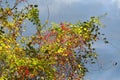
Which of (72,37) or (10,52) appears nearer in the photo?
(10,52)

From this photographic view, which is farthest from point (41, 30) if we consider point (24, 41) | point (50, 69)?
point (50, 69)

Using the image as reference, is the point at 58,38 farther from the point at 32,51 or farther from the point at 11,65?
the point at 11,65

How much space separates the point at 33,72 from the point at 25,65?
564 millimetres

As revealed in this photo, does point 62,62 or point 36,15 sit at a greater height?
point 36,15

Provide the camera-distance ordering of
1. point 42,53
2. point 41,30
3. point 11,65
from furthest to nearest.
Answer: point 41,30 < point 42,53 < point 11,65

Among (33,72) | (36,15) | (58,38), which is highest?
(36,15)

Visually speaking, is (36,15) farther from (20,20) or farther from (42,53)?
(42,53)

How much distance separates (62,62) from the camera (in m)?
23.2

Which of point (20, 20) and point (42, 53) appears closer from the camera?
point (42, 53)

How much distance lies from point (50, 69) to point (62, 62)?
60.6 inches

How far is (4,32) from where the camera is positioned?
22859 millimetres

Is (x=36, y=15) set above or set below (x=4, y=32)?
above

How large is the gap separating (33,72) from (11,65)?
3.71ft

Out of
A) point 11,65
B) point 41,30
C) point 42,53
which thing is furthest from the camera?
point 41,30
